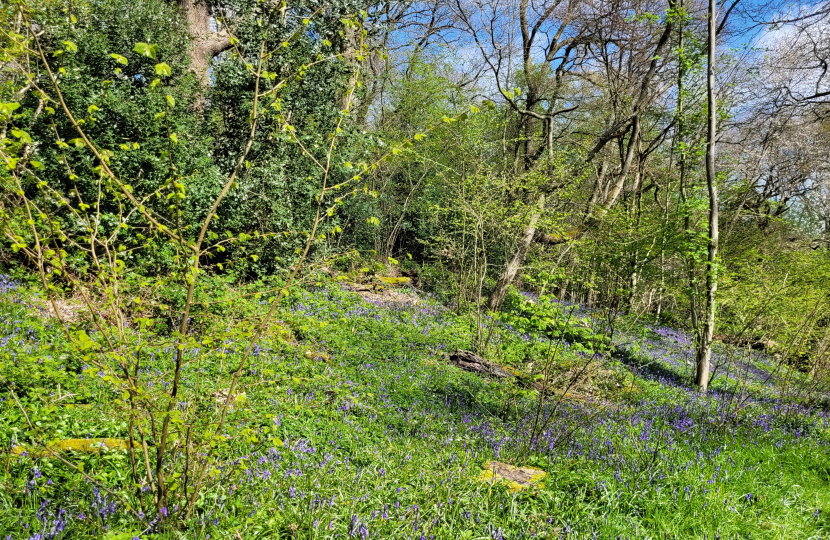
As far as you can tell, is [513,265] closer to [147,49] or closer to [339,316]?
[339,316]

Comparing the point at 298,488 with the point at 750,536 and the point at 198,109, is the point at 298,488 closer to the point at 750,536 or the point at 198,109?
the point at 750,536

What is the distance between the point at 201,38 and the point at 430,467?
528 inches

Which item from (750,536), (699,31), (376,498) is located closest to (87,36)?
(376,498)

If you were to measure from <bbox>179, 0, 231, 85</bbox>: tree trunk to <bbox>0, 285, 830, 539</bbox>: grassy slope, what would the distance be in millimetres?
8822

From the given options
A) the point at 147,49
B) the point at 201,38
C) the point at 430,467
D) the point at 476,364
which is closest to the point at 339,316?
the point at 476,364

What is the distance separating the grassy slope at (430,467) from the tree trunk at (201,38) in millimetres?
8822

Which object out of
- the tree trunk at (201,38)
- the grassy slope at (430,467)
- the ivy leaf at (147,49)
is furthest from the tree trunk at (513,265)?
the ivy leaf at (147,49)

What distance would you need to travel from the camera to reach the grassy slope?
283cm

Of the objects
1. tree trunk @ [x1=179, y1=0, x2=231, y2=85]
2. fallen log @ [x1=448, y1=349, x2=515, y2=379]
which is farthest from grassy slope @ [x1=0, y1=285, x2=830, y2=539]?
tree trunk @ [x1=179, y1=0, x2=231, y2=85]

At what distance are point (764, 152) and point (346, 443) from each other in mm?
17813

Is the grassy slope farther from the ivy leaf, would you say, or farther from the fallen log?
the ivy leaf

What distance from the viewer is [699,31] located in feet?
38.9

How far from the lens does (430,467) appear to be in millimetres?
3855

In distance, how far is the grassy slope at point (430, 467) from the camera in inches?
111
